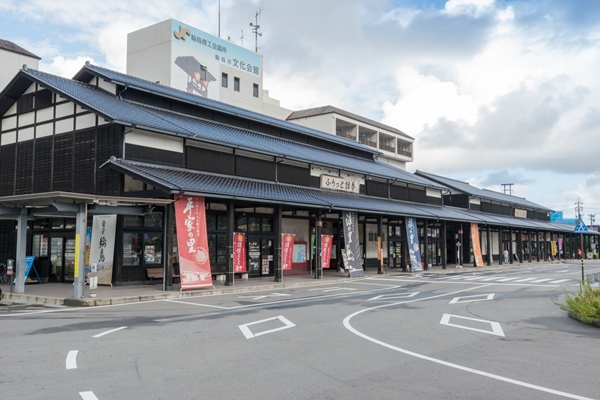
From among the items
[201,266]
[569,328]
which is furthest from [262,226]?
[569,328]

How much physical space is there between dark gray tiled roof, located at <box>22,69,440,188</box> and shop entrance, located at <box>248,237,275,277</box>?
4474 mm

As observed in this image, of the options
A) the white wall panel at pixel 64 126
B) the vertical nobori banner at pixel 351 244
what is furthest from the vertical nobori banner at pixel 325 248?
the white wall panel at pixel 64 126

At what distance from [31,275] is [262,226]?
1049 cm

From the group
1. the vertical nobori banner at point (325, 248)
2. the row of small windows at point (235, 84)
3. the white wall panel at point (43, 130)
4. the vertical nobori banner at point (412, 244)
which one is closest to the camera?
the white wall panel at point (43, 130)

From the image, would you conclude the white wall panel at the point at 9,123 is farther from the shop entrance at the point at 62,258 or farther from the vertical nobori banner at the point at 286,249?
the vertical nobori banner at the point at 286,249

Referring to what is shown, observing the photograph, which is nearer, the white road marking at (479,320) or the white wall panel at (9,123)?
the white road marking at (479,320)

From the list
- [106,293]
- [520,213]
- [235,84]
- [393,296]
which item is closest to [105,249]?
→ [106,293]

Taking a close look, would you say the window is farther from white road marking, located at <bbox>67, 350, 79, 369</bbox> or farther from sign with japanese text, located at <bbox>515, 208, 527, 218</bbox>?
white road marking, located at <bbox>67, 350, 79, 369</bbox>

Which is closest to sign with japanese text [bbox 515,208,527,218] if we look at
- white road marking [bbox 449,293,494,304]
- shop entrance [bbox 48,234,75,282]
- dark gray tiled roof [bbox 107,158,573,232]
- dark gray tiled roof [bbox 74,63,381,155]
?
dark gray tiled roof [bbox 107,158,573,232]

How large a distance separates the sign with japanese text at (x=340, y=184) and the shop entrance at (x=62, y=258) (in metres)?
13.6

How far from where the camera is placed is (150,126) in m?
19.3

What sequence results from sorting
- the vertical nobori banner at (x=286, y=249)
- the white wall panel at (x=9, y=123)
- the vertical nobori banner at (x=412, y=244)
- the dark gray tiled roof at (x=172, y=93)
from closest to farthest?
the dark gray tiled roof at (x=172, y=93) < the vertical nobori banner at (x=286, y=249) < the white wall panel at (x=9, y=123) < the vertical nobori banner at (x=412, y=244)

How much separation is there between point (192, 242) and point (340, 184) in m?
13.4

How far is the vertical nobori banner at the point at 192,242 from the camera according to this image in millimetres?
18203
